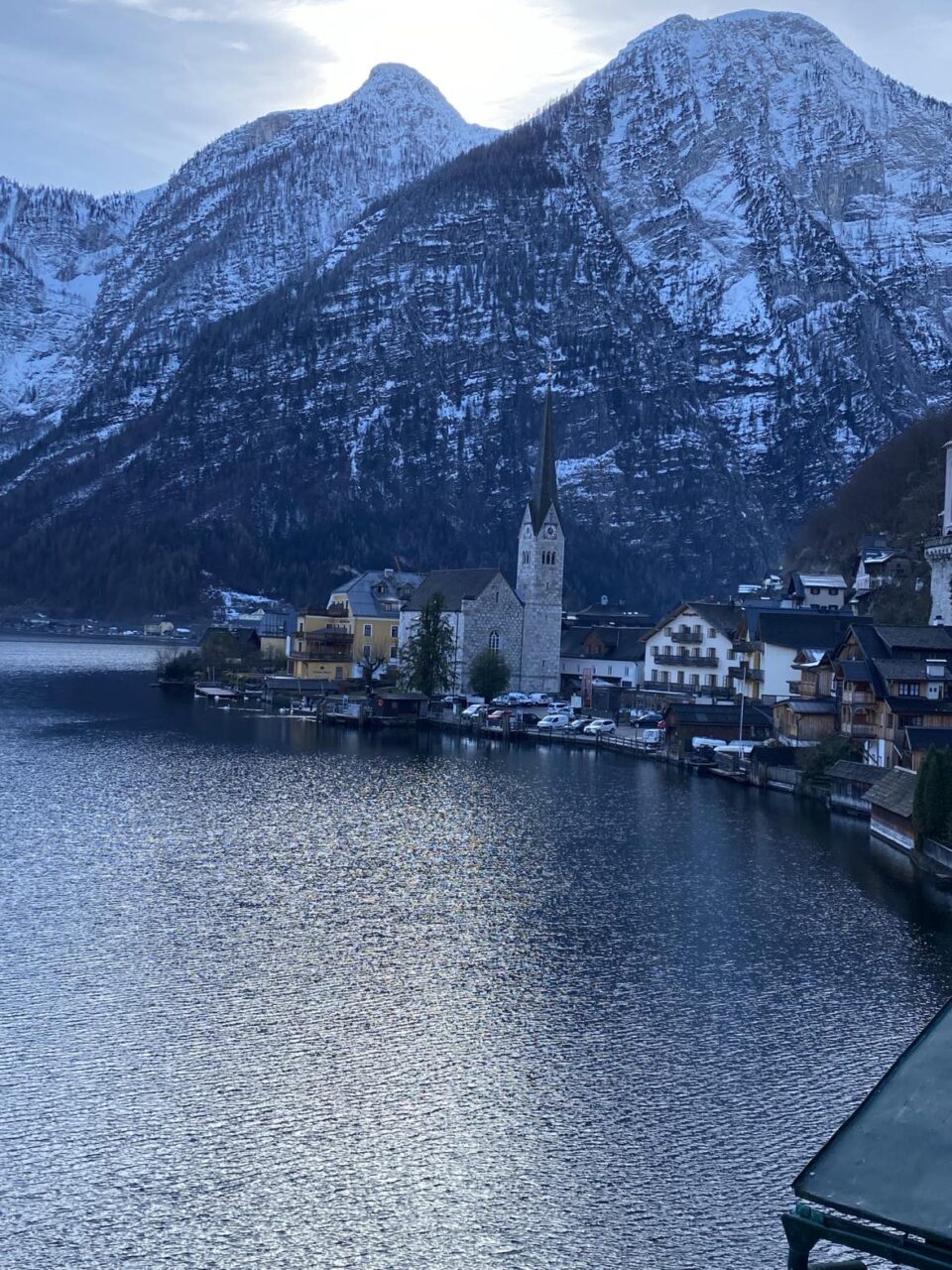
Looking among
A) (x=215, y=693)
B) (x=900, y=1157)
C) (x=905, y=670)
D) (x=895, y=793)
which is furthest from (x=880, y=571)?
(x=900, y=1157)

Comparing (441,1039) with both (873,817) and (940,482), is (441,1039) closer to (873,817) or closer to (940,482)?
(873,817)

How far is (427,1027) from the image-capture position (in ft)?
81.3

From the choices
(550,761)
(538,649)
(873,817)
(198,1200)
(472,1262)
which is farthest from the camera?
(538,649)

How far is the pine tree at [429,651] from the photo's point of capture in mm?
84750

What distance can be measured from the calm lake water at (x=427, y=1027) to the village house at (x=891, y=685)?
6.90m

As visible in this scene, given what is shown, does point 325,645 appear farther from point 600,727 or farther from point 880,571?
point 880,571

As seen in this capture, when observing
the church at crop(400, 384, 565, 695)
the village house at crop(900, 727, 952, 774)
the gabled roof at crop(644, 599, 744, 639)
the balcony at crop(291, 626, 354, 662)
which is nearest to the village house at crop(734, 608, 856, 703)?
the gabled roof at crop(644, 599, 744, 639)

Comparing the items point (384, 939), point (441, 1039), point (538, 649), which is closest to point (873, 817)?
point (384, 939)

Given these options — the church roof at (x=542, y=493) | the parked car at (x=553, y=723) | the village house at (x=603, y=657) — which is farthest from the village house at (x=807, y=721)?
the church roof at (x=542, y=493)

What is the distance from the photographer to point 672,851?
41.7 meters

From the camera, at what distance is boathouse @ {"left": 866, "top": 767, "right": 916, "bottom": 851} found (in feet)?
140

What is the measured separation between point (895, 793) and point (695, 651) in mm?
35651

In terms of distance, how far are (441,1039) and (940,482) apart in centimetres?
8576

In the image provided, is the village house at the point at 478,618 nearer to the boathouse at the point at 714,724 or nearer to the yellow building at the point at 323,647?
the yellow building at the point at 323,647
